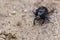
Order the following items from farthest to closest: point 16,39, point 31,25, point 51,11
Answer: point 51,11, point 31,25, point 16,39

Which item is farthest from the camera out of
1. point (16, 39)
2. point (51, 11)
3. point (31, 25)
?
point (51, 11)

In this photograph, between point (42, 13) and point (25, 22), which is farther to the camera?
point (42, 13)

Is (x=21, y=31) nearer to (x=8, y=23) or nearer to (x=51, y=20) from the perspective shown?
(x=8, y=23)

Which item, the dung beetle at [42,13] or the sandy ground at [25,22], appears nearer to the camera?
the sandy ground at [25,22]

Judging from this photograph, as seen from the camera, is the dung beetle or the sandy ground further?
the dung beetle

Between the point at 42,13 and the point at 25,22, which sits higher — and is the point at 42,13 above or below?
above

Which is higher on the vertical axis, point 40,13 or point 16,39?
point 40,13

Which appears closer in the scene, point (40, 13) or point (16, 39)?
point (16, 39)

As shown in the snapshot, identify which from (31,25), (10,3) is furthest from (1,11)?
(31,25)
